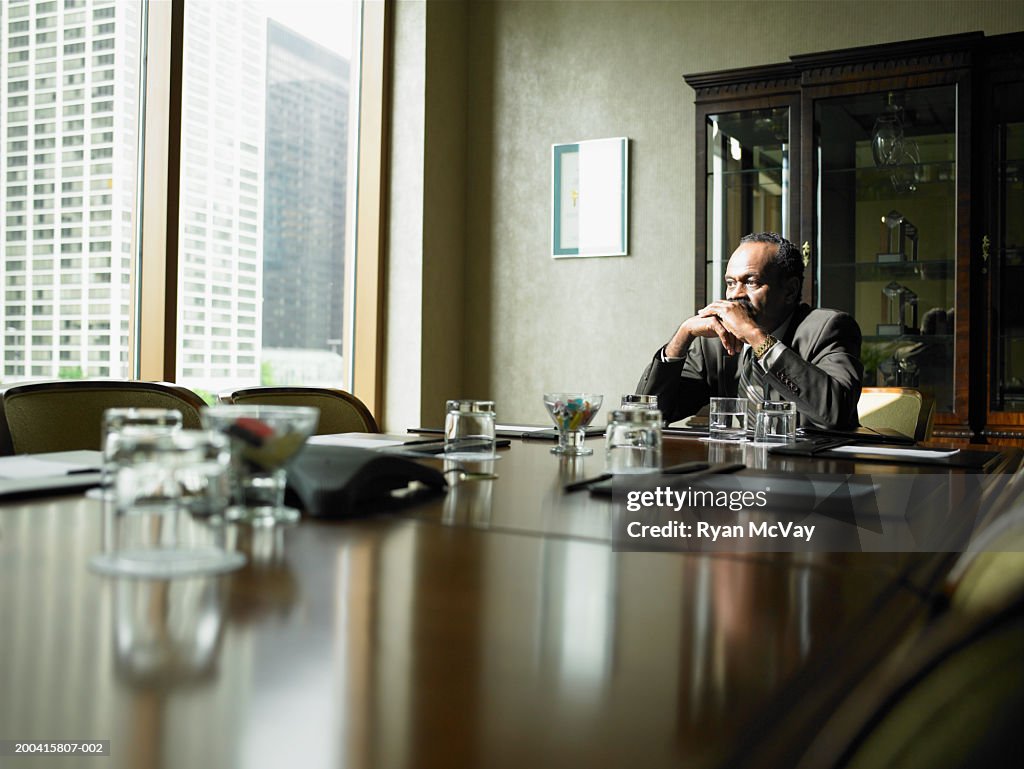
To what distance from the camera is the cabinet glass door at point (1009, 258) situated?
328 centimetres

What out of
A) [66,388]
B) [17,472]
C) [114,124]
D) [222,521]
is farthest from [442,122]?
[222,521]

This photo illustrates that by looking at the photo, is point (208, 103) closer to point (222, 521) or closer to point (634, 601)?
point (222, 521)

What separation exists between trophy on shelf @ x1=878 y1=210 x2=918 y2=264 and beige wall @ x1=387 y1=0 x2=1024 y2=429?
2.85ft

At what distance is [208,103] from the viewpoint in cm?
356

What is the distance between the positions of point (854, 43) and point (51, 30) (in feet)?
10.2

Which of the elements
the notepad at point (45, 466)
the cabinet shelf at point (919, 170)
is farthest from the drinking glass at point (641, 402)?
the cabinet shelf at point (919, 170)

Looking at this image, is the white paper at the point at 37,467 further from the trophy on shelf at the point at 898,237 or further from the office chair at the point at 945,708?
the trophy on shelf at the point at 898,237

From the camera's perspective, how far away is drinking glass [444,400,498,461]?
1.42 metres

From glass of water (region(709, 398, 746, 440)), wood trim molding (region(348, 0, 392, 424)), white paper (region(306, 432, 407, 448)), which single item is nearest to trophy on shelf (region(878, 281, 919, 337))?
glass of water (region(709, 398, 746, 440))

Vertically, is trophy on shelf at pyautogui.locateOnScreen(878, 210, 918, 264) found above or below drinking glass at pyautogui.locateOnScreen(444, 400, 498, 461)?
above

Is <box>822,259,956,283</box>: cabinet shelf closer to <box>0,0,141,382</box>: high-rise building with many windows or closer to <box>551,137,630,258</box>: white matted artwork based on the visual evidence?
<box>551,137,630,258</box>: white matted artwork

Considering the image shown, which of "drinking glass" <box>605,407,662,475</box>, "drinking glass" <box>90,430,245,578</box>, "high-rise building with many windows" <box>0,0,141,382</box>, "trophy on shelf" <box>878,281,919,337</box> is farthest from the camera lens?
"trophy on shelf" <box>878,281,919,337</box>

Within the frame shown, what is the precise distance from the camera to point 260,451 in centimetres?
81

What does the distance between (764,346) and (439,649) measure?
199 centimetres
